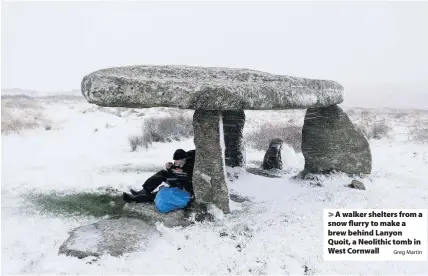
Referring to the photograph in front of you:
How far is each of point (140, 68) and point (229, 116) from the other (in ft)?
10.4

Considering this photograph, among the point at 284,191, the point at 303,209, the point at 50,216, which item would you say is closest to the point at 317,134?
the point at 284,191

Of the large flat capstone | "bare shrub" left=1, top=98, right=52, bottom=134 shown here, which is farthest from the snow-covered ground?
"bare shrub" left=1, top=98, right=52, bottom=134

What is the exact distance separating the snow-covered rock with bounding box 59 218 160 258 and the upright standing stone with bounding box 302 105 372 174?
3.93 m

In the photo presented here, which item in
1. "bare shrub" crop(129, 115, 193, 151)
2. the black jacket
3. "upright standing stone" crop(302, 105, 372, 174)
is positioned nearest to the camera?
the black jacket

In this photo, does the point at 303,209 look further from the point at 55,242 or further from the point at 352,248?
the point at 55,242

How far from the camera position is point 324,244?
5352 millimetres

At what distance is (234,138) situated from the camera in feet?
31.0

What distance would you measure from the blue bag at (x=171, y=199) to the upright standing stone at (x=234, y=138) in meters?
2.75

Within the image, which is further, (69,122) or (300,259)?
(69,122)

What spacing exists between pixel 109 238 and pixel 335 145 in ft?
15.9

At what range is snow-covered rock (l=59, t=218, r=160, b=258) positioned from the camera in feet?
17.0

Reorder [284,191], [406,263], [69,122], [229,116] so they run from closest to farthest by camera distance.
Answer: [406,263] → [284,191] → [229,116] → [69,122]

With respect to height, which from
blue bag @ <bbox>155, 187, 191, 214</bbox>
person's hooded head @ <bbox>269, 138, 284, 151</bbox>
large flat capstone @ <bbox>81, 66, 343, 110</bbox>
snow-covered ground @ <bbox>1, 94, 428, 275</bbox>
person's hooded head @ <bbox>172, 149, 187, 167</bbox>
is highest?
large flat capstone @ <bbox>81, 66, 343, 110</bbox>

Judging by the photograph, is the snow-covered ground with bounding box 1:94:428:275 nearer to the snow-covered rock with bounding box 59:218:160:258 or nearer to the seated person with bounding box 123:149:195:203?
the snow-covered rock with bounding box 59:218:160:258
